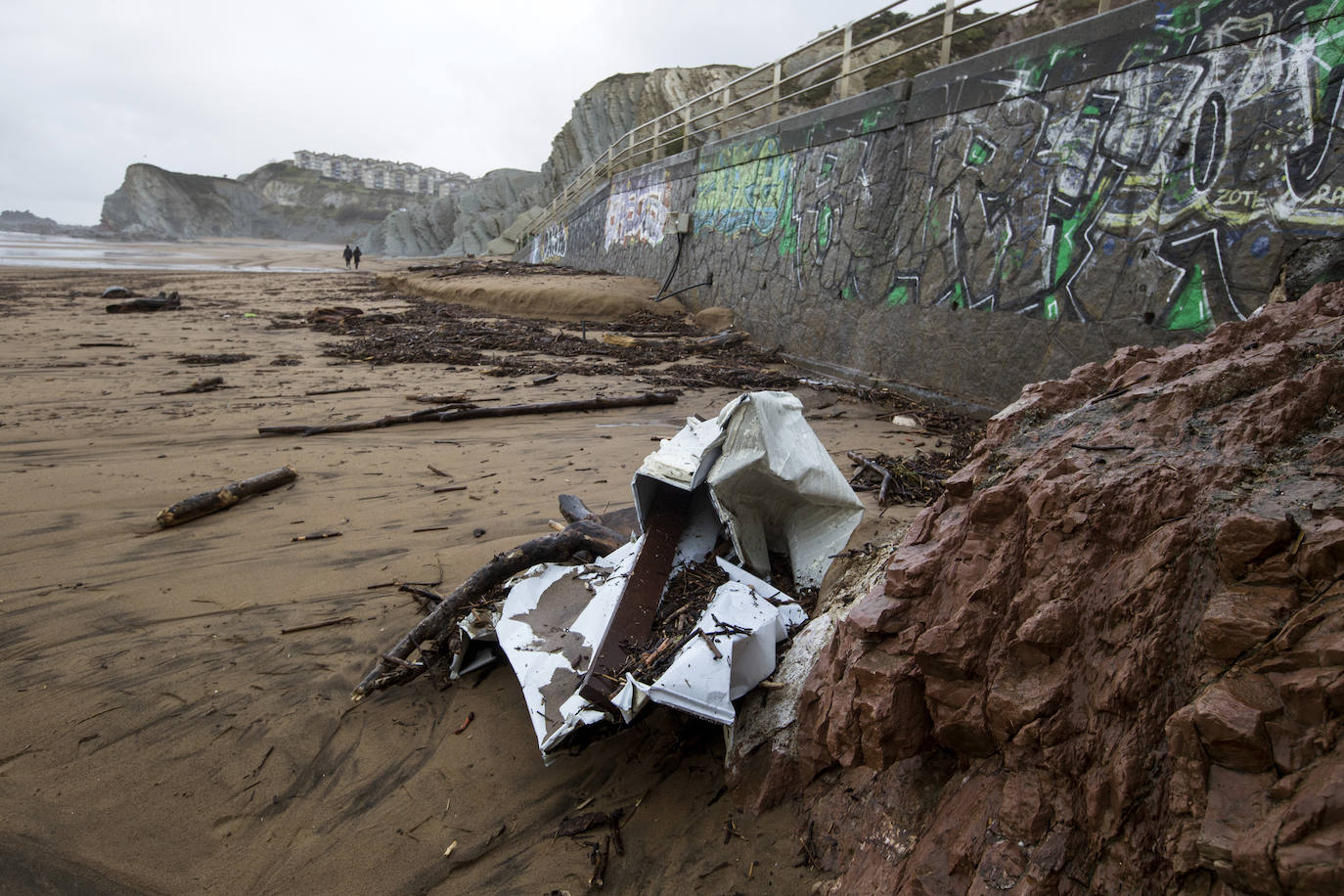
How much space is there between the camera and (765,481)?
2.79 metres

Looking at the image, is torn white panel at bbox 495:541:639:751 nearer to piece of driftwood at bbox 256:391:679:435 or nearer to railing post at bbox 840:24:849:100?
piece of driftwood at bbox 256:391:679:435

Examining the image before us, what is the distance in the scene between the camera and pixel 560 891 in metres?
1.88

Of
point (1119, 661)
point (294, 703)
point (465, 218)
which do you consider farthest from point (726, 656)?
point (465, 218)

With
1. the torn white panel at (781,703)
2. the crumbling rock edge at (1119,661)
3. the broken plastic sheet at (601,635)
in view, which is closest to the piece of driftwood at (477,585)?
the broken plastic sheet at (601,635)

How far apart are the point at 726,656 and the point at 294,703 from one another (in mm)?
1727

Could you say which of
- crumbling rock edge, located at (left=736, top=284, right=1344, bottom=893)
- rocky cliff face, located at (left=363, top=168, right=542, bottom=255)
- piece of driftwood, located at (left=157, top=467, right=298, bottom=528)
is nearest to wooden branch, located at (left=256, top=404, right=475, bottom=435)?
piece of driftwood, located at (left=157, top=467, right=298, bottom=528)

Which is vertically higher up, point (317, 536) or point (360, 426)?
point (360, 426)

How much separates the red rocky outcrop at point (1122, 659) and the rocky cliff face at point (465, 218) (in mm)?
52562

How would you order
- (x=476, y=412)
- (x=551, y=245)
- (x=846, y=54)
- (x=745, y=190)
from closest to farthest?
(x=476, y=412)
(x=846, y=54)
(x=745, y=190)
(x=551, y=245)

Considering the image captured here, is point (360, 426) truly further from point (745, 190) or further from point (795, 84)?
point (795, 84)

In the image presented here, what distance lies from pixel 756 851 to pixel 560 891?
0.56 m

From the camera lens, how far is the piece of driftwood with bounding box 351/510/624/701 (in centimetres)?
268

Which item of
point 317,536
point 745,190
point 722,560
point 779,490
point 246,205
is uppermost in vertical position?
point 246,205

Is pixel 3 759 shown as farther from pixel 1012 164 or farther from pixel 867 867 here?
pixel 1012 164
